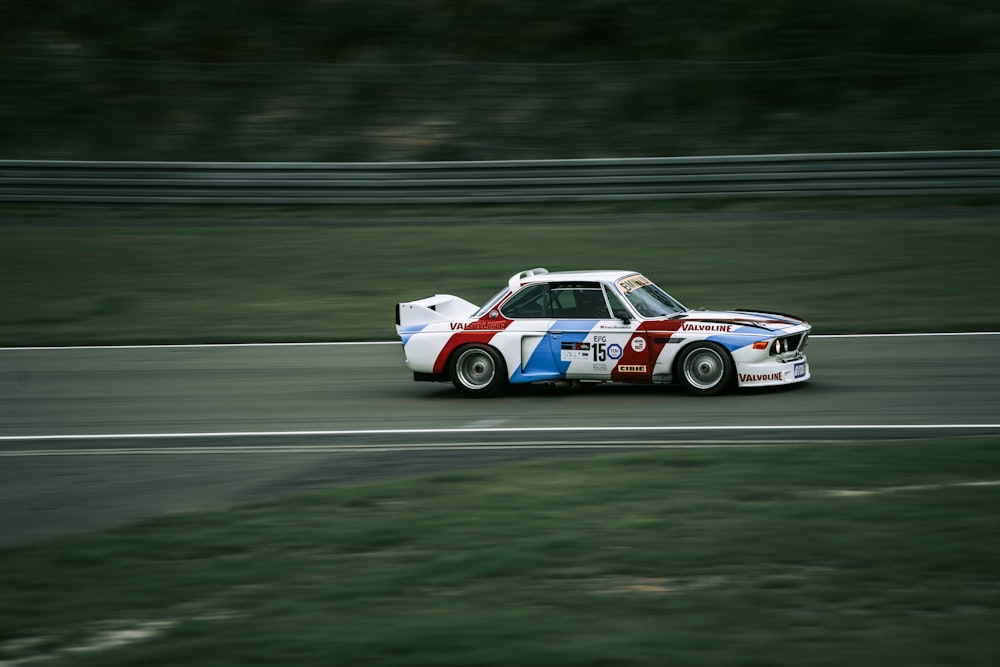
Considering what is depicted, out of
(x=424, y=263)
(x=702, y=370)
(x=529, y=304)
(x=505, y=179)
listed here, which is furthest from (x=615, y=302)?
(x=505, y=179)

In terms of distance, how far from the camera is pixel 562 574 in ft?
19.0

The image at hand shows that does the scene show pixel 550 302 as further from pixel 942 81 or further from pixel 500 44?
pixel 500 44

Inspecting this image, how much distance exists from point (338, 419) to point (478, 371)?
1.69 m

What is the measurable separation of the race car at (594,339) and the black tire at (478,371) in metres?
0.01

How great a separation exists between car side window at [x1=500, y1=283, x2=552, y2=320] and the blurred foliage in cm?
1218

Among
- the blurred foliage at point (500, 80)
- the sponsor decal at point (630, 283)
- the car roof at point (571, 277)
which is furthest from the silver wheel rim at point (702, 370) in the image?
the blurred foliage at point (500, 80)

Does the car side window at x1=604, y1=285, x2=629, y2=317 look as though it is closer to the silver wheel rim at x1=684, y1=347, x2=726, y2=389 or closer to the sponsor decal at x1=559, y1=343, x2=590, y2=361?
the sponsor decal at x1=559, y1=343, x2=590, y2=361

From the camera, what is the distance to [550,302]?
11469 mm

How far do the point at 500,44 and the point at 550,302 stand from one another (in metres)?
17.1

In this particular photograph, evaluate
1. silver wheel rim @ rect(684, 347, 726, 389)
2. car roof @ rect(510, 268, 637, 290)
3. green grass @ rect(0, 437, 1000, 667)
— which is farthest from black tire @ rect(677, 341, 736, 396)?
green grass @ rect(0, 437, 1000, 667)

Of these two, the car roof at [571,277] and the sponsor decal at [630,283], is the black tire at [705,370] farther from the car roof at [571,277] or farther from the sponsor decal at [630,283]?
the car roof at [571,277]

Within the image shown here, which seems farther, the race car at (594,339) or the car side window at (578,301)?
the car side window at (578,301)

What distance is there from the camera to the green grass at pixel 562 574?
4.85 meters

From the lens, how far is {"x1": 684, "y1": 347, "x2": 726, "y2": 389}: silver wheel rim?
36.0 ft
